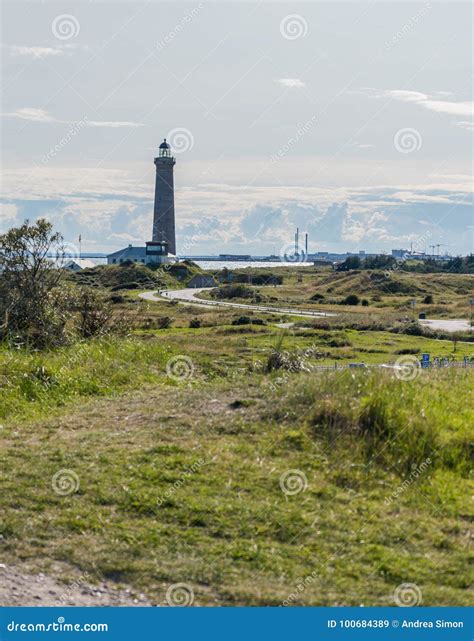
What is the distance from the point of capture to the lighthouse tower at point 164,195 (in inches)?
5271

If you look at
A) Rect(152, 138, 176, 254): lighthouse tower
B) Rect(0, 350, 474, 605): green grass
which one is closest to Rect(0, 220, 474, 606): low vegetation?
Rect(0, 350, 474, 605): green grass

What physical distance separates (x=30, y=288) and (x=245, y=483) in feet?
33.9

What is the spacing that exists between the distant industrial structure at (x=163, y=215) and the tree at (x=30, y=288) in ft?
381

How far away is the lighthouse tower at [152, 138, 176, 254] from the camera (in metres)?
134

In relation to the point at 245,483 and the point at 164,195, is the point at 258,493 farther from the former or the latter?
the point at 164,195

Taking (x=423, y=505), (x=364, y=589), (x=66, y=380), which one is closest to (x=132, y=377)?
(x=66, y=380)

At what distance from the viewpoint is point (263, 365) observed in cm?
1614

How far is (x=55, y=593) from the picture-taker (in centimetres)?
652

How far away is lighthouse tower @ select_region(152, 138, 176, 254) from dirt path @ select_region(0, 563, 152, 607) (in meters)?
129

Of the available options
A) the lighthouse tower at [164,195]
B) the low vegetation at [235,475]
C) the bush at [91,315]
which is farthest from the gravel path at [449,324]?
the lighthouse tower at [164,195]

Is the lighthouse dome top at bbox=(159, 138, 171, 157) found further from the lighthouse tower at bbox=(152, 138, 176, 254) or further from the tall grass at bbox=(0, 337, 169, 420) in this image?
the tall grass at bbox=(0, 337, 169, 420)

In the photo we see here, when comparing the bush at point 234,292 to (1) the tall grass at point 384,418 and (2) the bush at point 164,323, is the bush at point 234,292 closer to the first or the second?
(2) the bush at point 164,323

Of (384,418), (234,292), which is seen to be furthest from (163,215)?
A: (384,418)

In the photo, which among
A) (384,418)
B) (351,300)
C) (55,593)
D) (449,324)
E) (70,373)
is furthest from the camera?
(351,300)
